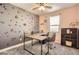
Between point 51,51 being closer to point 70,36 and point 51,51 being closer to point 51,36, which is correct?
point 51,36

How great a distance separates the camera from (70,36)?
1683 mm

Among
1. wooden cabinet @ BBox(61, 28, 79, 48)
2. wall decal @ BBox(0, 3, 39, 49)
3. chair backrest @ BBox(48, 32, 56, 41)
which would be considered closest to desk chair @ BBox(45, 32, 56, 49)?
chair backrest @ BBox(48, 32, 56, 41)

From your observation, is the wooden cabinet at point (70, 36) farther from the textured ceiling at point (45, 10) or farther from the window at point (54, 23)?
the textured ceiling at point (45, 10)

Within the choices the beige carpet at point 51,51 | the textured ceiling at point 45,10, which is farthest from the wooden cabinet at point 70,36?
the textured ceiling at point 45,10

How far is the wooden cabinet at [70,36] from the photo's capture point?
5.25ft

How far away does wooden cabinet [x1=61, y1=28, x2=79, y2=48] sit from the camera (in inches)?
63.0

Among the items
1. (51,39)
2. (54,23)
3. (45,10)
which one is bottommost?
(51,39)

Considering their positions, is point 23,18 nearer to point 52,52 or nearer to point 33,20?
point 33,20

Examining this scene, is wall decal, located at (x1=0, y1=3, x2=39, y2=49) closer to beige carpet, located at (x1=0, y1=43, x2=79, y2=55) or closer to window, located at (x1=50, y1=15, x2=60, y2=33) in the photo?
beige carpet, located at (x1=0, y1=43, x2=79, y2=55)

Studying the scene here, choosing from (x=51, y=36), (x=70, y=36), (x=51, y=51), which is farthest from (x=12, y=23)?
(x=70, y=36)

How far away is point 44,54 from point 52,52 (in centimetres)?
16

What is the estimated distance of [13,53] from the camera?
5.25ft

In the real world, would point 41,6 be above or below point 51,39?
above
